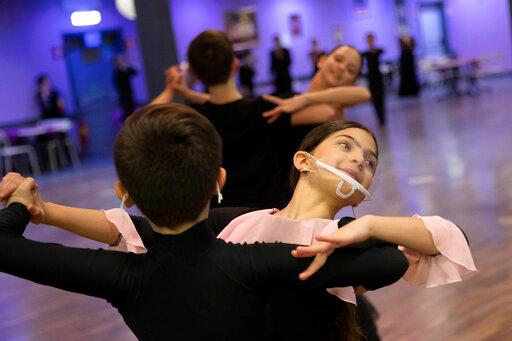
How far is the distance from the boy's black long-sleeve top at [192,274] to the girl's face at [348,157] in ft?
0.90

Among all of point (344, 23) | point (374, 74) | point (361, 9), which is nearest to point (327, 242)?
point (374, 74)

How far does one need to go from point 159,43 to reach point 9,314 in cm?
204

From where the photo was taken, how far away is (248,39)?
684 inches

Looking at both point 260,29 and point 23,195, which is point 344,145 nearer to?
point 23,195

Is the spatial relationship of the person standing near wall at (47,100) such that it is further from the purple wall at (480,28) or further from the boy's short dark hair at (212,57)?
the purple wall at (480,28)

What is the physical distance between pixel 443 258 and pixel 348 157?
27 centimetres

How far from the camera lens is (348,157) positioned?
1.38m

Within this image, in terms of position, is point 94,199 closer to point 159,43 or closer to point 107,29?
point 159,43

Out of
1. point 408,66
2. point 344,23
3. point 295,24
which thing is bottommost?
point 408,66

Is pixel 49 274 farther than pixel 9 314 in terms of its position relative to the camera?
No

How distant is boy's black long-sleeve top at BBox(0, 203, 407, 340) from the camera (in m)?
1.08

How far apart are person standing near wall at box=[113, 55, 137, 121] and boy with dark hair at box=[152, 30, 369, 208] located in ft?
37.2

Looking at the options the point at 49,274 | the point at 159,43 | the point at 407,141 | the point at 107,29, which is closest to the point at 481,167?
the point at 407,141

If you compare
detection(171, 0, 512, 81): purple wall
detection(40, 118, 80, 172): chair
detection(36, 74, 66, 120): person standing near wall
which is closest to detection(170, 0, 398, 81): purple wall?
detection(171, 0, 512, 81): purple wall
